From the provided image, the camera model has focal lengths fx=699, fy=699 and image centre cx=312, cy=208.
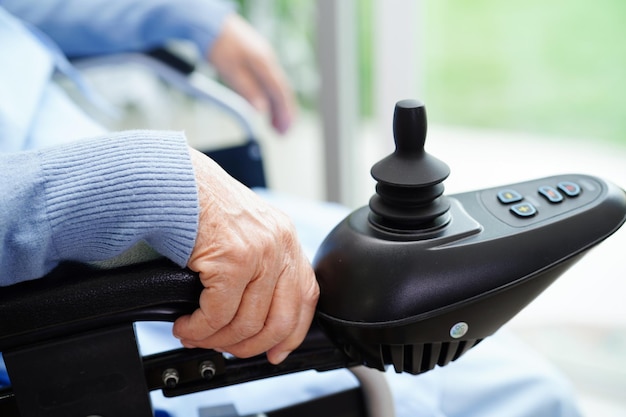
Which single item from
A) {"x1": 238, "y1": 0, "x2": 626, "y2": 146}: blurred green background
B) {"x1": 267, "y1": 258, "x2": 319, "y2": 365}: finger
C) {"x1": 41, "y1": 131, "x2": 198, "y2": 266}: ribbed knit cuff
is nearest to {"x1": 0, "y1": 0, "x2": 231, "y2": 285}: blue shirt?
{"x1": 41, "y1": 131, "x2": 198, "y2": 266}: ribbed knit cuff

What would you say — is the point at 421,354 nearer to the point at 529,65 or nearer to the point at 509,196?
the point at 509,196

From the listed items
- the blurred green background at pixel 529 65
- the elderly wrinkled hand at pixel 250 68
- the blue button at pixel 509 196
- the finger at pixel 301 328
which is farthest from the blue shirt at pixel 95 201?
the blurred green background at pixel 529 65

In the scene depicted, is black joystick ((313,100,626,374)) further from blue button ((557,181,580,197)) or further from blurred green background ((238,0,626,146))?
blurred green background ((238,0,626,146))

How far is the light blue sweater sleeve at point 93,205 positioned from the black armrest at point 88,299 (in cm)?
1

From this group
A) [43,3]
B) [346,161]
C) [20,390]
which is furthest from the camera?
[346,161]

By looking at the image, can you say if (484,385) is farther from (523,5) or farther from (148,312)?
(523,5)

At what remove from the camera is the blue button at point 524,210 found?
20.6 inches

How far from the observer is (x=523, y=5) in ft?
5.72

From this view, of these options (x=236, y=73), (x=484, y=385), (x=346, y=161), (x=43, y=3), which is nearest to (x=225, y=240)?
(x=484, y=385)

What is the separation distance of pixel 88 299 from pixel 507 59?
5.49ft

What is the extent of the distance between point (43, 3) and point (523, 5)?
3.92 ft

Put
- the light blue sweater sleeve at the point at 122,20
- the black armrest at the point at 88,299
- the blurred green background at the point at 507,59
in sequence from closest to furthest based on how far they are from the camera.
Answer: the black armrest at the point at 88,299 < the light blue sweater sleeve at the point at 122,20 < the blurred green background at the point at 507,59

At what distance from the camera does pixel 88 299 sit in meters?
0.47

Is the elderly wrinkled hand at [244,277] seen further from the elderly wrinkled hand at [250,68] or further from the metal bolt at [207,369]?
the elderly wrinkled hand at [250,68]
